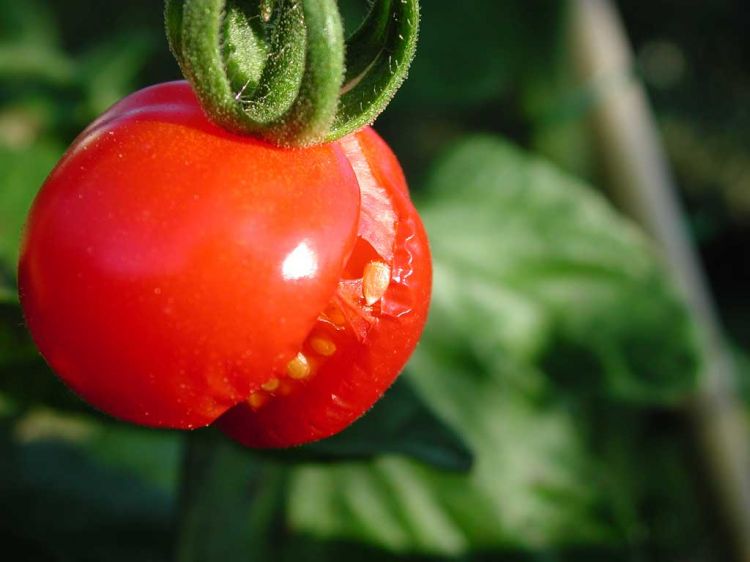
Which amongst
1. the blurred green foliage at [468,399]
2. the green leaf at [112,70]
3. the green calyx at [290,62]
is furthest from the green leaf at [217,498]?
the green leaf at [112,70]

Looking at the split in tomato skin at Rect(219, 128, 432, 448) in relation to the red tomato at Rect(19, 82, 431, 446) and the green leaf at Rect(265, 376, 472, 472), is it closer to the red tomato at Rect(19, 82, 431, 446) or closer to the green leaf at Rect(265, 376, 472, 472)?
the red tomato at Rect(19, 82, 431, 446)

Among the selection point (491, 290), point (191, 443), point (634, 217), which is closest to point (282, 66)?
point (191, 443)

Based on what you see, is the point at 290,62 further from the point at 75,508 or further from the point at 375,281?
the point at 75,508

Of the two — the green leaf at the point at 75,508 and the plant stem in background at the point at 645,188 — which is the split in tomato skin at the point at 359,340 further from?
the plant stem in background at the point at 645,188

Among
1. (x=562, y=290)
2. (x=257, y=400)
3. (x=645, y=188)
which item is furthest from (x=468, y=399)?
(x=257, y=400)

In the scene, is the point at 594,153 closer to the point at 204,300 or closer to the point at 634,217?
the point at 634,217

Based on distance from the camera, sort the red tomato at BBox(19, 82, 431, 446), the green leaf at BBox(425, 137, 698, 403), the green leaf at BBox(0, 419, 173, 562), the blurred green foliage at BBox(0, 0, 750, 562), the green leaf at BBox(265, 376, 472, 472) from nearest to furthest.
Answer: the red tomato at BBox(19, 82, 431, 446), the green leaf at BBox(265, 376, 472, 472), the blurred green foliage at BBox(0, 0, 750, 562), the green leaf at BBox(0, 419, 173, 562), the green leaf at BBox(425, 137, 698, 403)

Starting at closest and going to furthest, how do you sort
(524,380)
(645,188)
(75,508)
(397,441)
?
(397,441) < (75,508) < (524,380) < (645,188)

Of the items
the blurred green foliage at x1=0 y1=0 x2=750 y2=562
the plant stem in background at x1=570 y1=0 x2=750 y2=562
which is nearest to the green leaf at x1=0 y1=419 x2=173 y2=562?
the blurred green foliage at x1=0 y1=0 x2=750 y2=562

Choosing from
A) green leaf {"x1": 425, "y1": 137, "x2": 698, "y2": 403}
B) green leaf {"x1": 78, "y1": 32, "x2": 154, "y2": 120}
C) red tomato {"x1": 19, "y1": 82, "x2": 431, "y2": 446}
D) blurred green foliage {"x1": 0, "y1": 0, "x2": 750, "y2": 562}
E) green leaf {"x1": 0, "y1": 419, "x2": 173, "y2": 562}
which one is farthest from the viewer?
green leaf {"x1": 78, "y1": 32, "x2": 154, "y2": 120}
